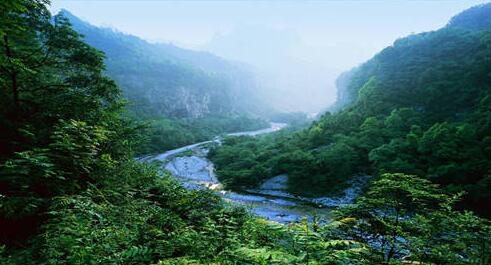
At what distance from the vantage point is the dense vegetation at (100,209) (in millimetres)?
4887

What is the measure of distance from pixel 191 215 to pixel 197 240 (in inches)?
152

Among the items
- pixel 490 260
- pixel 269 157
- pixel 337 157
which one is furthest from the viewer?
pixel 269 157

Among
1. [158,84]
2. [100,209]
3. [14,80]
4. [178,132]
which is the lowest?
[178,132]

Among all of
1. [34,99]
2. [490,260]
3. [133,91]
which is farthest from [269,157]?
[133,91]

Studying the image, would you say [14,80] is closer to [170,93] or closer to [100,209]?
[100,209]

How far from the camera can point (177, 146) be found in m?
73.9

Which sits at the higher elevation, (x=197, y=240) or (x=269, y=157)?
(x=197, y=240)

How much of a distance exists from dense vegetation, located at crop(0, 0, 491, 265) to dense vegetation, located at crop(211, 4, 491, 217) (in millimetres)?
22942

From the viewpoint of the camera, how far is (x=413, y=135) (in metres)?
32.0

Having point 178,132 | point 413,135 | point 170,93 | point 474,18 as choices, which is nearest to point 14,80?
point 413,135

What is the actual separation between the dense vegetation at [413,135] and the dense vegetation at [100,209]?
75.3 ft

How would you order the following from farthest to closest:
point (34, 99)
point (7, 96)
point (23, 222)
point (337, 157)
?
point (337, 157) < point (34, 99) < point (7, 96) < point (23, 222)

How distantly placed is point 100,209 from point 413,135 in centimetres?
3350

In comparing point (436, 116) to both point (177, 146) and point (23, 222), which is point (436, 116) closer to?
point (23, 222)
